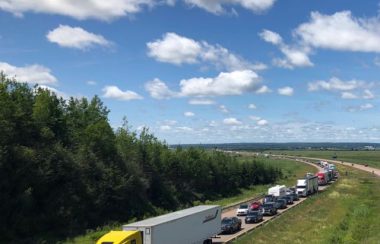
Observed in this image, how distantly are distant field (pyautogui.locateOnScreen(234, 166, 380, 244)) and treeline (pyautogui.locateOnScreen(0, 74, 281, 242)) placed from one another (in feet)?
70.5

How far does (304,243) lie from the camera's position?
43062 millimetres

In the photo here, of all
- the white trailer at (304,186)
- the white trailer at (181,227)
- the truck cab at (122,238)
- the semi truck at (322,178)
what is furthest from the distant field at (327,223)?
the semi truck at (322,178)

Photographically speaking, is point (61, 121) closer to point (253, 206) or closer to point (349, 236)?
point (253, 206)

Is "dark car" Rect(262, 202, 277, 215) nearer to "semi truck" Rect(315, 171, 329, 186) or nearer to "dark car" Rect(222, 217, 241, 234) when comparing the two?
"dark car" Rect(222, 217, 241, 234)

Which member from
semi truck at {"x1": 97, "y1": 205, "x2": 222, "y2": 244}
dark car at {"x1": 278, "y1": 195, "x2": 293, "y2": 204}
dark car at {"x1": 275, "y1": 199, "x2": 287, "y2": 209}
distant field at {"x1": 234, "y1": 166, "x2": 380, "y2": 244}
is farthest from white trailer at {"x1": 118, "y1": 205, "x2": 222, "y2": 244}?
dark car at {"x1": 278, "y1": 195, "x2": 293, "y2": 204}

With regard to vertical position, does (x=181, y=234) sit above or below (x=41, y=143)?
below

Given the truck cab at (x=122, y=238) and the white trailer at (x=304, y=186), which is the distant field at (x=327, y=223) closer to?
the white trailer at (x=304, y=186)

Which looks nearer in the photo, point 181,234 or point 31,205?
point 181,234

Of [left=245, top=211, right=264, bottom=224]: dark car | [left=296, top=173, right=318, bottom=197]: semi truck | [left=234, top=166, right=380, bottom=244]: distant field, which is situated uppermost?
[left=296, top=173, right=318, bottom=197]: semi truck

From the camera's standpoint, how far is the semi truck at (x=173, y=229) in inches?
1168

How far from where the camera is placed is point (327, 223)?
186 ft

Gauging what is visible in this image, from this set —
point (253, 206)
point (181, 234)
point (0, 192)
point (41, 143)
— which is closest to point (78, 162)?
point (41, 143)

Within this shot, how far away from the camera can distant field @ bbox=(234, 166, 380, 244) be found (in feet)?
149

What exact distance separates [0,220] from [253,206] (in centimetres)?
3249
